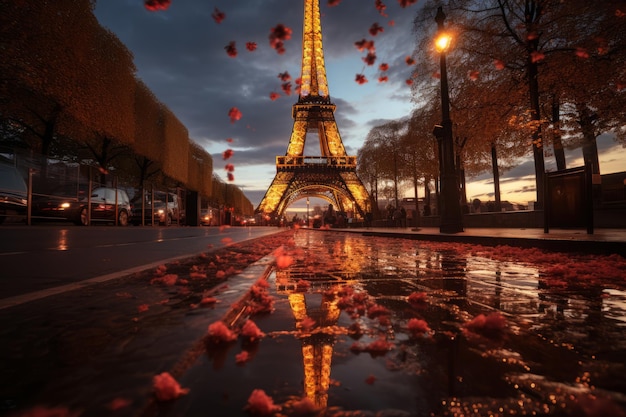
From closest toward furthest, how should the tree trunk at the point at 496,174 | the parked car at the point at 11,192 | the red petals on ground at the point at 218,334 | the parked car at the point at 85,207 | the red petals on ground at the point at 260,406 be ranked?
1. the red petals on ground at the point at 260,406
2. the red petals on ground at the point at 218,334
3. the parked car at the point at 11,192
4. the parked car at the point at 85,207
5. the tree trunk at the point at 496,174

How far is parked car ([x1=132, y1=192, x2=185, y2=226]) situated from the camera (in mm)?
18547

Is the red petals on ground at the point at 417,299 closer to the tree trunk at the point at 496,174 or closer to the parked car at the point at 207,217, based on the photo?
the tree trunk at the point at 496,174

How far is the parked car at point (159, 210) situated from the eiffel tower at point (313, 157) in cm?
2680

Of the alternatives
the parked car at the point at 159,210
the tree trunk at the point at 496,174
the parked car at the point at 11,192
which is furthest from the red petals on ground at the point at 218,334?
the tree trunk at the point at 496,174

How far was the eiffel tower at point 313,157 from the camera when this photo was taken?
52312 mm

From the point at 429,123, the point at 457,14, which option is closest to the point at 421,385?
the point at 457,14

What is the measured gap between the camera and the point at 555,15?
1564 centimetres

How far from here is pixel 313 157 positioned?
55875 millimetres

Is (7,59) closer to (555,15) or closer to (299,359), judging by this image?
(299,359)

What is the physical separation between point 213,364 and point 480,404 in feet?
2.98

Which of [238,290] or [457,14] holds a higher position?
[457,14]

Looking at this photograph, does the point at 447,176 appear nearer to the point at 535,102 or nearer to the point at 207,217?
the point at 535,102

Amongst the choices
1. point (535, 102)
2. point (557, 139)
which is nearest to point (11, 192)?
point (535, 102)

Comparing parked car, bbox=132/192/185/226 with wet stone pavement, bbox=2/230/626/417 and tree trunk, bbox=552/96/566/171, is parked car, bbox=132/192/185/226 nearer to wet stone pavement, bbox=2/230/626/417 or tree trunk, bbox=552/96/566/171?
wet stone pavement, bbox=2/230/626/417
